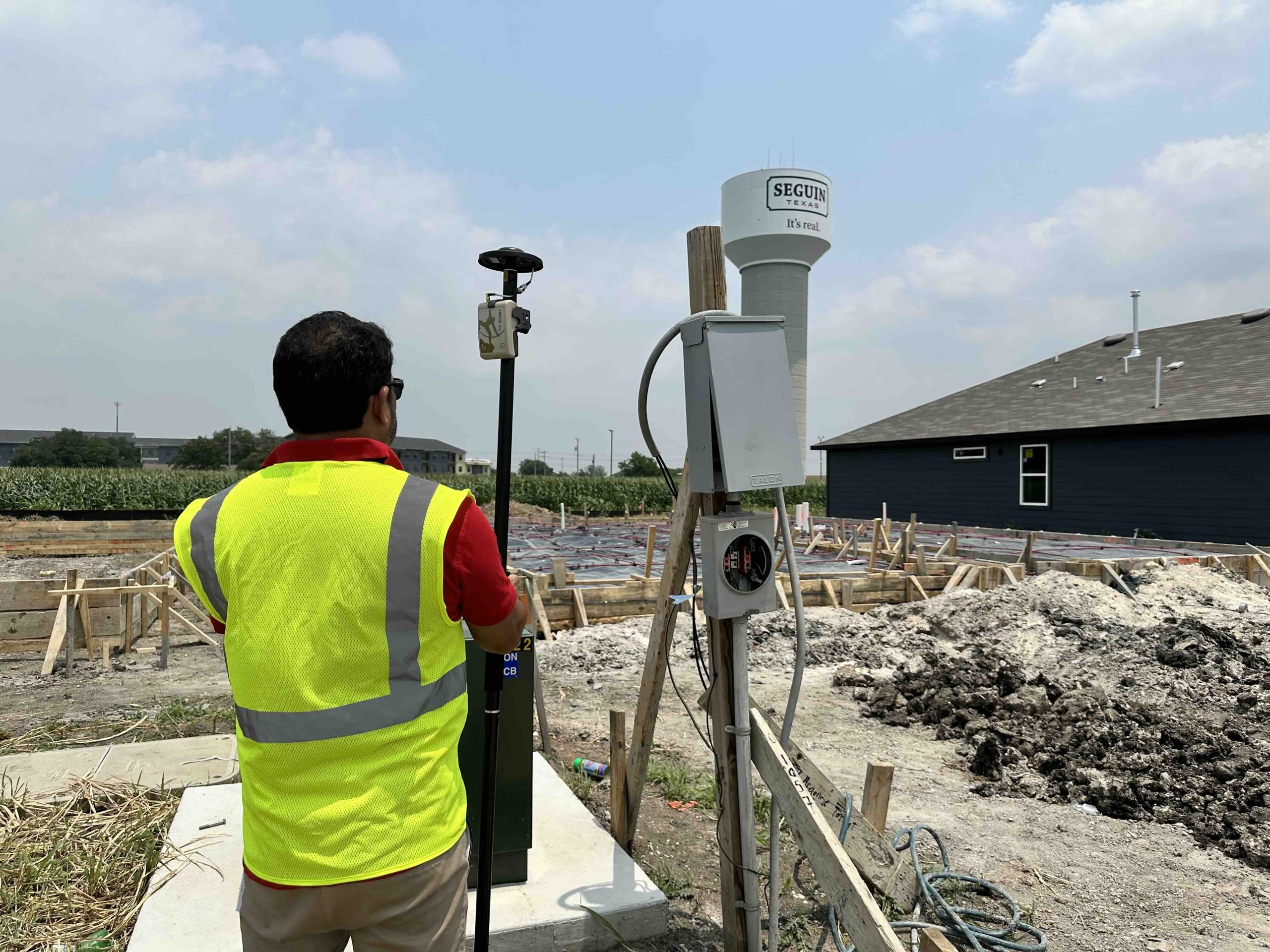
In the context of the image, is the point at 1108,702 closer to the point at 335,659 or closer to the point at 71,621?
the point at 335,659

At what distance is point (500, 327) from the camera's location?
7.72ft

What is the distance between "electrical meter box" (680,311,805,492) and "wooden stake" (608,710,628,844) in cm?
159

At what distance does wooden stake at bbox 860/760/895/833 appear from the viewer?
10.3 feet

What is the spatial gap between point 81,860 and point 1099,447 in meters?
21.0

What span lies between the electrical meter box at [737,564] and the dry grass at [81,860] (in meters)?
2.66

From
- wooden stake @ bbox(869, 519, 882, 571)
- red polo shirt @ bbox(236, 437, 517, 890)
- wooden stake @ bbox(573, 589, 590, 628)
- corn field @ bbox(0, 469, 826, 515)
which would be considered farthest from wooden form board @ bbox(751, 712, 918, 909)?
corn field @ bbox(0, 469, 826, 515)

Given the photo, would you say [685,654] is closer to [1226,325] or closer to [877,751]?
[877,751]

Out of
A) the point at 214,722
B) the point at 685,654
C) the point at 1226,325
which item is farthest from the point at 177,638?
the point at 1226,325

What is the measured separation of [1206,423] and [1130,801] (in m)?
15.5

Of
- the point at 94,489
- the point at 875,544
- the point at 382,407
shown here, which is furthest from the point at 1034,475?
the point at 94,489

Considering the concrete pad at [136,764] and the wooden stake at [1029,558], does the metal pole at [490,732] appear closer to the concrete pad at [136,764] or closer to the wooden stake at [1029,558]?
the concrete pad at [136,764]

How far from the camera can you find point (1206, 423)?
16844 millimetres

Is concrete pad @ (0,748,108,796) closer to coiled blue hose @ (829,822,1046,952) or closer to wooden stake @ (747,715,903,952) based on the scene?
wooden stake @ (747,715,903,952)

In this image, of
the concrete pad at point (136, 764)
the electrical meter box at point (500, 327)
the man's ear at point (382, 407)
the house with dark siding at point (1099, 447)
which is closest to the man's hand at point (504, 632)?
the man's ear at point (382, 407)
